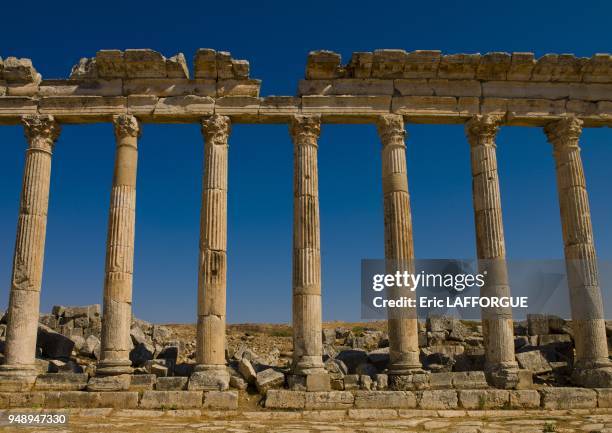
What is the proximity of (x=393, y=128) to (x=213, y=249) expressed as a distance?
22.6 ft

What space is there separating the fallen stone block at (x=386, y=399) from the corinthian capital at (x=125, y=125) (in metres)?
10.5

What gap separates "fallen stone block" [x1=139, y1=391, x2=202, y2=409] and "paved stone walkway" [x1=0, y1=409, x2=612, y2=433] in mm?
529

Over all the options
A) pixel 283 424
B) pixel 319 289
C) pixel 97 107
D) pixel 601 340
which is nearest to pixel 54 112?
pixel 97 107

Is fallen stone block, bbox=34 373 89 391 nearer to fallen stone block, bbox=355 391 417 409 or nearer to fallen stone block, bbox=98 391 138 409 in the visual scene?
fallen stone block, bbox=98 391 138 409

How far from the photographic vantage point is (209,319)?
16.7 metres

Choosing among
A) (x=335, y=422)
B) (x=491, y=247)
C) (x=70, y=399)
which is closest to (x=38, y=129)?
(x=70, y=399)

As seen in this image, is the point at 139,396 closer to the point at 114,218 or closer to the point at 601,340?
the point at 114,218

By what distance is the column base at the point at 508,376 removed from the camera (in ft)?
52.8

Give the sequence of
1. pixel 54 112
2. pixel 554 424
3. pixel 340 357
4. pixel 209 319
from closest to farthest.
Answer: pixel 554 424, pixel 209 319, pixel 54 112, pixel 340 357

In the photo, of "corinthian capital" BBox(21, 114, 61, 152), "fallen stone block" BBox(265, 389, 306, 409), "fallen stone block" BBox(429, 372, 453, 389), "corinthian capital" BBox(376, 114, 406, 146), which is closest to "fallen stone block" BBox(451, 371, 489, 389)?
"fallen stone block" BBox(429, 372, 453, 389)

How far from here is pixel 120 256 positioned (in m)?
17.0

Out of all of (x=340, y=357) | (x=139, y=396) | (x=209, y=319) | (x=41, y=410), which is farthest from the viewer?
(x=340, y=357)

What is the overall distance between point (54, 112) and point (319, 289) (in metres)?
10.1

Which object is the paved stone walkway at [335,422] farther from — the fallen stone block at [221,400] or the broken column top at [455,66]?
the broken column top at [455,66]
